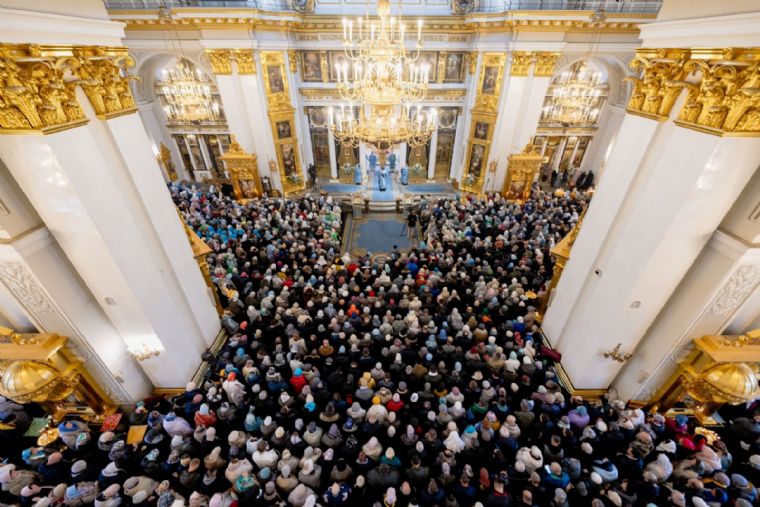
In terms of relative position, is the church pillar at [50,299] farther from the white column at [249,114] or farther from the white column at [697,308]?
the white column at [249,114]

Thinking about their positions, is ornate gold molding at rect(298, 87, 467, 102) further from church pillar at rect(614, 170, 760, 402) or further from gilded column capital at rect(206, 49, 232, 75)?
church pillar at rect(614, 170, 760, 402)

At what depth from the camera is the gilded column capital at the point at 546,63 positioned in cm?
1336

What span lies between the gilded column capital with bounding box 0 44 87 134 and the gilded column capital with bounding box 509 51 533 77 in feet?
46.3

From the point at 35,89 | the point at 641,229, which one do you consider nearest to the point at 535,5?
the point at 641,229

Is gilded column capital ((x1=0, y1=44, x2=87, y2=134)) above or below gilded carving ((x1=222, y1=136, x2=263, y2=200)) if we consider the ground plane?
above

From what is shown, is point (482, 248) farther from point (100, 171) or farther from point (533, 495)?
point (100, 171)

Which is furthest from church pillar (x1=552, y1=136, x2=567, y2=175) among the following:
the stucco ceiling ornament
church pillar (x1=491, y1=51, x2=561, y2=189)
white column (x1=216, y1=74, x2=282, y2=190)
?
white column (x1=216, y1=74, x2=282, y2=190)

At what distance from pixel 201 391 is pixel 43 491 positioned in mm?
2531

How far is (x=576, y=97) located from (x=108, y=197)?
52.2 ft

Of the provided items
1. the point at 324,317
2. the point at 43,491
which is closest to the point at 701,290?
the point at 324,317

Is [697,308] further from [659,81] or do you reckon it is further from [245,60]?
[245,60]

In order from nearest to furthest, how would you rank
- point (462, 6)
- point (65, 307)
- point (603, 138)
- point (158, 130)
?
1. point (65, 307)
2. point (462, 6)
3. point (158, 130)
4. point (603, 138)

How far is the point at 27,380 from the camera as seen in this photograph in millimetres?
5453

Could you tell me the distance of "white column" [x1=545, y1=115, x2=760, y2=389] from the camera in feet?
14.9
